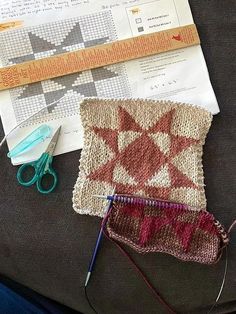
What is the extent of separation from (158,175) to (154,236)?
114 millimetres

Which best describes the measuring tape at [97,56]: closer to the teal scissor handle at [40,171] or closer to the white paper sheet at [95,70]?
the white paper sheet at [95,70]

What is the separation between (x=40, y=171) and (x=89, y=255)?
0.18 metres

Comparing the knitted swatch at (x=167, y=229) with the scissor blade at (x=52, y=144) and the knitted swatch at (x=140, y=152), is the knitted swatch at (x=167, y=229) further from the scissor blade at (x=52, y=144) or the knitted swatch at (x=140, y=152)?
the scissor blade at (x=52, y=144)

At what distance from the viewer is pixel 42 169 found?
91 centimetres

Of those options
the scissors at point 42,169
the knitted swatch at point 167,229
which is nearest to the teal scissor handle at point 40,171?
the scissors at point 42,169

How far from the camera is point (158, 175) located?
914mm

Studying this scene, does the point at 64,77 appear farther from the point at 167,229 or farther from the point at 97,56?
the point at 167,229

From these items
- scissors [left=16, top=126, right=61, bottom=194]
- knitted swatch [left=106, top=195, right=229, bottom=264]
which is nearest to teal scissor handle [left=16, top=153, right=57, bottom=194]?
scissors [left=16, top=126, right=61, bottom=194]

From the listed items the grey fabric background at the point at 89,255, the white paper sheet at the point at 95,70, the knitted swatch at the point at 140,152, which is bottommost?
the grey fabric background at the point at 89,255

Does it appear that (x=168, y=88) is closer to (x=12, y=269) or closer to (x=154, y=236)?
(x=154, y=236)

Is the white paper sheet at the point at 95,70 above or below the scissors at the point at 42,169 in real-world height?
above

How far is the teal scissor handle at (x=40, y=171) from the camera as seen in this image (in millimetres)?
909

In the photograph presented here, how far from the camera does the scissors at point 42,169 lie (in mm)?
909

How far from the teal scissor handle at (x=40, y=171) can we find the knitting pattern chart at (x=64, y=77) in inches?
3.1
